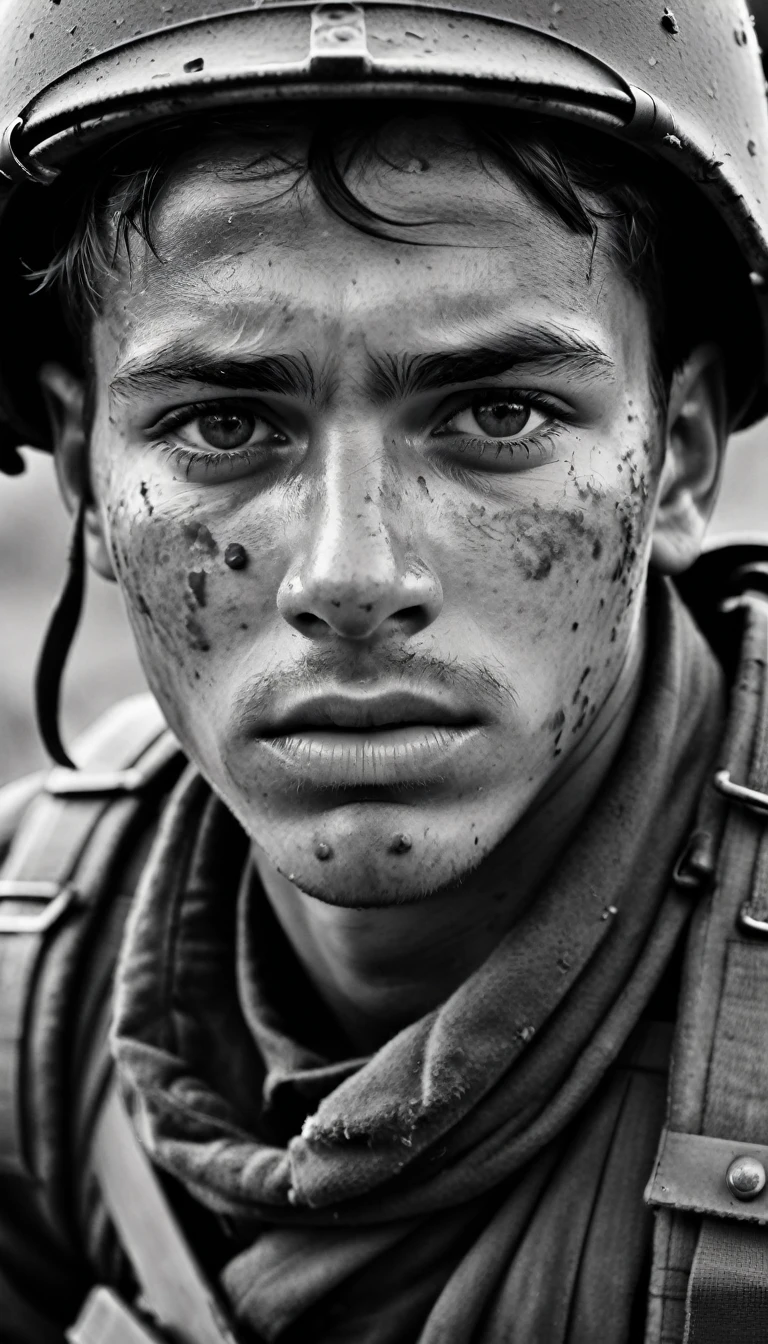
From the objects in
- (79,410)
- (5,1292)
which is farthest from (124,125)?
(5,1292)

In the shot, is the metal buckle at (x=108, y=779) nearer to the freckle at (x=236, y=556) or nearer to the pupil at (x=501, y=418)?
the freckle at (x=236, y=556)

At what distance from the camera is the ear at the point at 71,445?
230cm

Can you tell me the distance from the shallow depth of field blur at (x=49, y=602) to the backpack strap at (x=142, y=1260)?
3495 millimetres

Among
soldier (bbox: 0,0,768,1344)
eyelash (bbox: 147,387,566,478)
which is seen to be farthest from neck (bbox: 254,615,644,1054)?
eyelash (bbox: 147,387,566,478)

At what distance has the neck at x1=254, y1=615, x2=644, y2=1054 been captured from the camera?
2.12 meters

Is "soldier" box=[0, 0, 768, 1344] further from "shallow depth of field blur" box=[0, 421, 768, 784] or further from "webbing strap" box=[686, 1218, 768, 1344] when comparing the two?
"shallow depth of field blur" box=[0, 421, 768, 784]

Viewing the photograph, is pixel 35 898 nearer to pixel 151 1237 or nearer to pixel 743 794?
pixel 151 1237

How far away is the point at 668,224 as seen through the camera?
2084 mm

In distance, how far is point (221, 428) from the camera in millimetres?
1921

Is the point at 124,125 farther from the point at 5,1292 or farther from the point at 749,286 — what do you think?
the point at 5,1292

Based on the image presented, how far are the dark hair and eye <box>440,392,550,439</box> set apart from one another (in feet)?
0.67

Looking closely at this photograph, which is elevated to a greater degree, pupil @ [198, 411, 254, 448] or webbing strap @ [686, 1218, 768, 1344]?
pupil @ [198, 411, 254, 448]

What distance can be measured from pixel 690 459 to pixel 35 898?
1.21 metres

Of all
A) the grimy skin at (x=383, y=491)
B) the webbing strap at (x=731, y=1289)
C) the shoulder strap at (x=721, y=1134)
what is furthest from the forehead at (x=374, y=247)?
the webbing strap at (x=731, y=1289)
